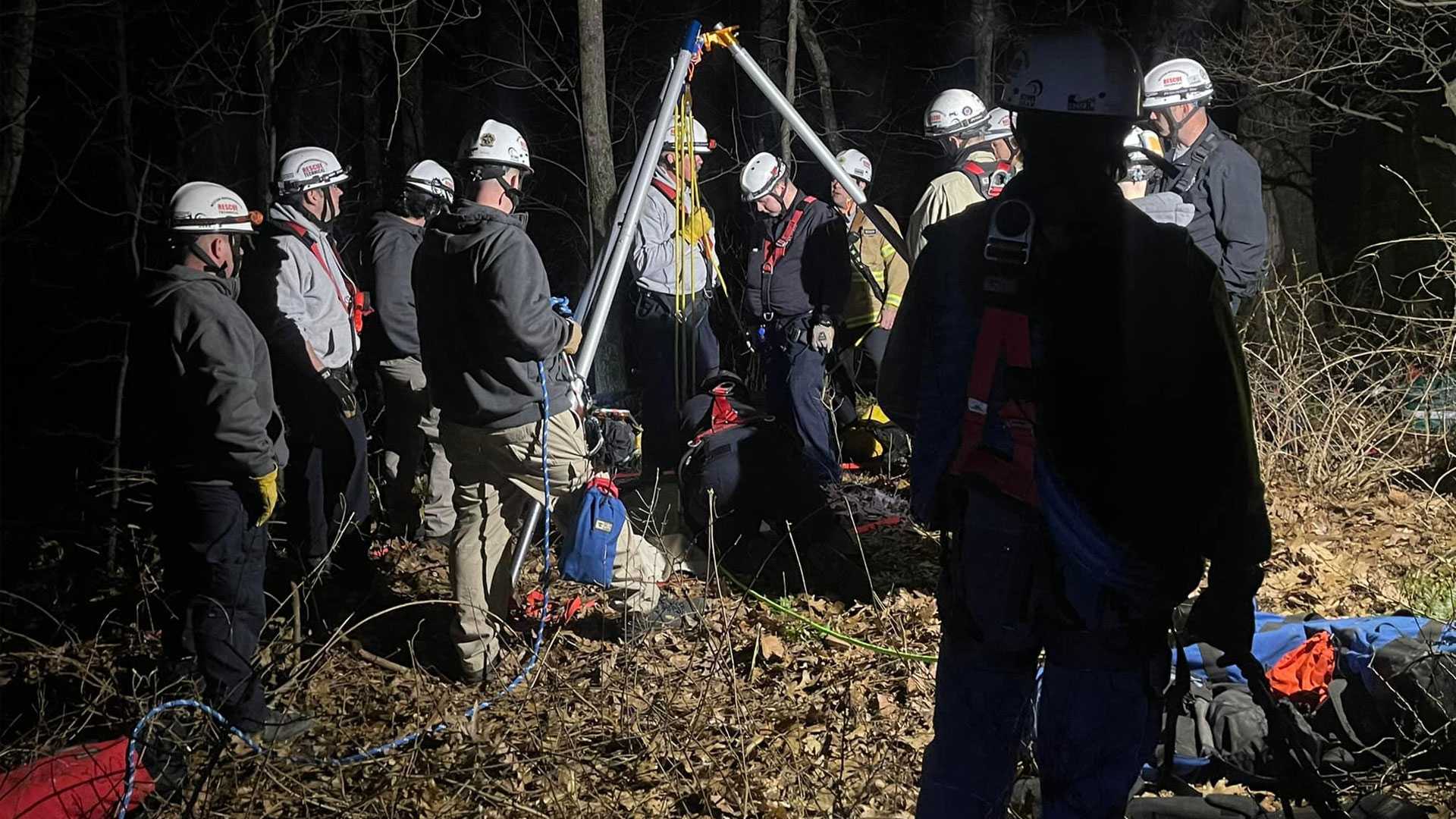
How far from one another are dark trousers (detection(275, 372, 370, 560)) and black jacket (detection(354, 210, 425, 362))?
3.24 ft

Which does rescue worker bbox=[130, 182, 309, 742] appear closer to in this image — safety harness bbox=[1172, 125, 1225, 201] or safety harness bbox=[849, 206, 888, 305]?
safety harness bbox=[1172, 125, 1225, 201]

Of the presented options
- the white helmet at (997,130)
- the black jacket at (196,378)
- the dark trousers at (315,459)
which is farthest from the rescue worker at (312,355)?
the white helmet at (997,130)

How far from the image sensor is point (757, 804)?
12.2 feet

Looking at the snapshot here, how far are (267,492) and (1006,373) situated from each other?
332 cm

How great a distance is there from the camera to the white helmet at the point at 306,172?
6.70 m

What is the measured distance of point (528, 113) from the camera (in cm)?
1766

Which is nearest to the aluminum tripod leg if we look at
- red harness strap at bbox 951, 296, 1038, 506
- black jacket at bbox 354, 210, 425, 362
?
black jacket at bbox 354, 210, 425, 362

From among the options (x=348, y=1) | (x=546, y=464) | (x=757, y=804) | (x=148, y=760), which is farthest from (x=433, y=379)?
(x=348, y=1)

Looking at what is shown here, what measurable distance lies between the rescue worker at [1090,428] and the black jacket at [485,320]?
8.66ft

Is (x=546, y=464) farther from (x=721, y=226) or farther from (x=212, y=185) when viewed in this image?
(x=721, y=226)

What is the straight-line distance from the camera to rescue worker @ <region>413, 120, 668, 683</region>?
16.5 ft

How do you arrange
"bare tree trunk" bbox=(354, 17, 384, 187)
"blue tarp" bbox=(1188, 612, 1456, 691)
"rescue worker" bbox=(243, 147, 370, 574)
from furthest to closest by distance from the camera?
"bare tree trunk" bbox=(354, 17, 384, 187), "rescue worker" bbox=(243, 147, 370, 574), "blue tarp" bbox=(1188, 612, 1456, 691)

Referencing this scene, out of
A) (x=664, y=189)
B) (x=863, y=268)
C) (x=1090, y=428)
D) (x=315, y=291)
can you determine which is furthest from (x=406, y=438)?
(x=1090, y=428)

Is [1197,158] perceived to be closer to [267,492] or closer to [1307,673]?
[1307,673]
